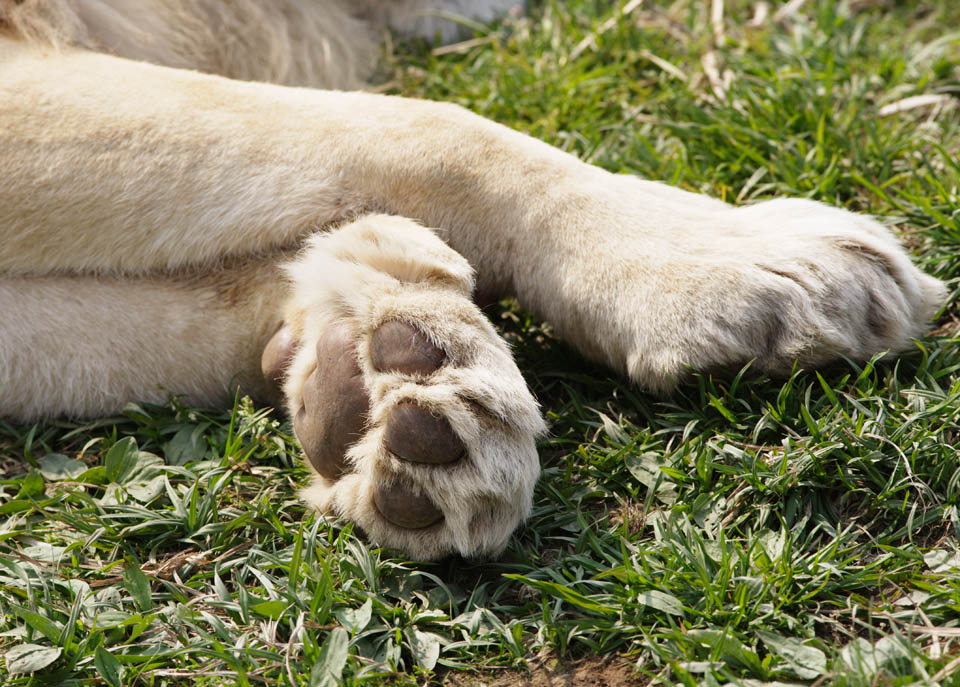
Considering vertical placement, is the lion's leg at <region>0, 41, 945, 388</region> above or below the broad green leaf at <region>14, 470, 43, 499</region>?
above

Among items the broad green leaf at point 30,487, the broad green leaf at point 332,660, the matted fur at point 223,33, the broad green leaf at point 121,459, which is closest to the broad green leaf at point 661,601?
the broad green leaf at point 332,660

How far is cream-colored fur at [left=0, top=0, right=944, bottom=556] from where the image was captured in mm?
1828

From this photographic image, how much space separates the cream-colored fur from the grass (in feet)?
0.36

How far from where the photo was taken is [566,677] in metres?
1.52

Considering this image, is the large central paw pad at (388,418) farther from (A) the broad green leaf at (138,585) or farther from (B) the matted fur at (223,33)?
(B) the matted fur at (223,33)

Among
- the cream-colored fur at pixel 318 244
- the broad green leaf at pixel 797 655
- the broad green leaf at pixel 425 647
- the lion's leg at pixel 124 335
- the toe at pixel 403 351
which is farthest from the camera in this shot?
the lion's leg at pixel 124 335

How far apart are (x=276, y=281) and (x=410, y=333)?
1.69ft

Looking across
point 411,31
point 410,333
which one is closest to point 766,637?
point 410,333

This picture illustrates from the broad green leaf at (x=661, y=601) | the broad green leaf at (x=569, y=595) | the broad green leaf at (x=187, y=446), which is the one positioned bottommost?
the broad green leaf at (x=187, y=446)

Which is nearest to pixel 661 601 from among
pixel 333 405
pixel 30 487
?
pixel 333 405

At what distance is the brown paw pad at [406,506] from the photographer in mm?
1589

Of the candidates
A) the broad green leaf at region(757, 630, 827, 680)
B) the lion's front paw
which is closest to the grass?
the broad green leaf at region(757, 630, 827, 680)

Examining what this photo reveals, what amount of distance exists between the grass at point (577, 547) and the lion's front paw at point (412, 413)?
103mm

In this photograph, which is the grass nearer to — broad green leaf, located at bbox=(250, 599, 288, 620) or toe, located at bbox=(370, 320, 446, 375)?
broad green leaf, located at bbox=(250, 599, 288, 620)
